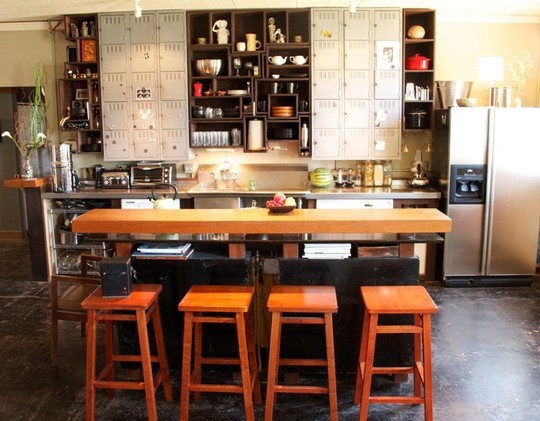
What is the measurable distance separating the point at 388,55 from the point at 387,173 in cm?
121

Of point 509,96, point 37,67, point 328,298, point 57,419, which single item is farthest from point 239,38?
point 57,419

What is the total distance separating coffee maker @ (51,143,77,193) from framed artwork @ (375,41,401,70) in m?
3.24

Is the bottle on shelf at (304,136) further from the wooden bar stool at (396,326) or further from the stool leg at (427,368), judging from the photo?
the stool leg at (427,368)

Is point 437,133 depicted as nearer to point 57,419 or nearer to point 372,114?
point 372,114

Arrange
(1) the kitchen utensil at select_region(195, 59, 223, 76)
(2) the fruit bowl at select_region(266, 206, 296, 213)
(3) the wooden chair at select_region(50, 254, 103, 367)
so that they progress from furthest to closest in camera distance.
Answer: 1. (1) the kitchen utensil at select_region(195, 59, 223, 76)
2. (3) the wooden chair at select_region(50, 254, 103, 367)
3. (2) the fruit bowl at select_region(266, 206, 296, 213)

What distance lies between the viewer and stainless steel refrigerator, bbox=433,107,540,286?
16.6 ft

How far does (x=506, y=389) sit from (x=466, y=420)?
0.50m

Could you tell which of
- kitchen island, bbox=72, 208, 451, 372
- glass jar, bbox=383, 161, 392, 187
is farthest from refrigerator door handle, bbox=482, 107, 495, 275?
kitchen island, bbox=72, 208, 451, 372

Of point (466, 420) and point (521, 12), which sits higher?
point (521, 12)

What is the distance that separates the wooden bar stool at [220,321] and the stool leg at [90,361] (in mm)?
453

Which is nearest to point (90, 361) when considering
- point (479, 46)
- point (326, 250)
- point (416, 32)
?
point (326, 250)

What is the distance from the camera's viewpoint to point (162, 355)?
3086 millimetres

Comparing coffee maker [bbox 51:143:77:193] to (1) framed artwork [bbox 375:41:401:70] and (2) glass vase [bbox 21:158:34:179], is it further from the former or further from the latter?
(1) framed artwork [bbox 375:41:401:70]

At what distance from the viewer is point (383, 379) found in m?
3.35
